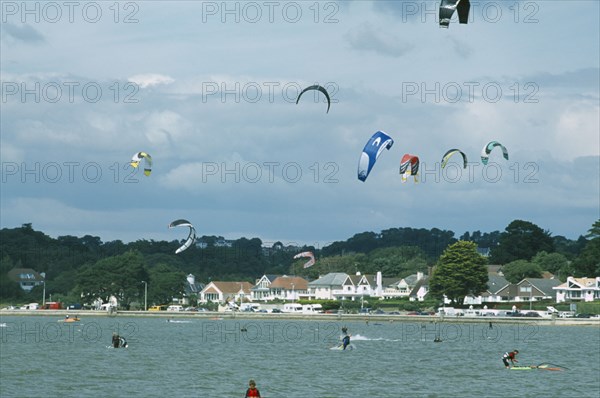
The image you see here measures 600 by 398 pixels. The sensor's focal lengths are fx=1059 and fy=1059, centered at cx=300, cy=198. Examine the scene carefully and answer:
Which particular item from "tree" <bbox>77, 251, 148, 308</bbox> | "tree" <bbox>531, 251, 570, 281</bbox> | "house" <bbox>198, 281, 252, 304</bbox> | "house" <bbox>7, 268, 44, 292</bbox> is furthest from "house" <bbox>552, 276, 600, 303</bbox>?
"house" <bbox>7, 268, 44, 292</bbox>

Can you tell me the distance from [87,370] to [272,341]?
25498mm

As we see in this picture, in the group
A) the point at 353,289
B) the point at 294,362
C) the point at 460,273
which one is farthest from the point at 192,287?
the point at 294,362

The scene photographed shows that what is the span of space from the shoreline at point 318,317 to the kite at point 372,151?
49360 mm

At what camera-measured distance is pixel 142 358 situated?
56.8 metres

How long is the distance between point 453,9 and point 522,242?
143m

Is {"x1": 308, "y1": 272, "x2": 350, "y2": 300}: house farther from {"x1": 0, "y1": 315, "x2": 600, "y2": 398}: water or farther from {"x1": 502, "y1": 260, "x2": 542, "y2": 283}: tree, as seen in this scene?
{"x1": 0, "y1": 315, "x2": 600, "y2": 398}: water

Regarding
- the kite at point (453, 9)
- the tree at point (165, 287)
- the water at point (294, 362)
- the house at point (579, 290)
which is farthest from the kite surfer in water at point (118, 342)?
the house at point (579, 290)

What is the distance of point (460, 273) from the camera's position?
357 feet

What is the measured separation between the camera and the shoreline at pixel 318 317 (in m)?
95.1

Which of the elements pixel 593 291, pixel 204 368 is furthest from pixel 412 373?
pixel 593 291

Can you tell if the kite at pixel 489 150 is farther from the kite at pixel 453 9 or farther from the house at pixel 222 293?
the house at pixel 222 293

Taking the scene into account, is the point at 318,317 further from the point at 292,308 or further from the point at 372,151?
the point at 372,151

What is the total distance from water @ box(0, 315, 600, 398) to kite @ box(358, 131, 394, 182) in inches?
354

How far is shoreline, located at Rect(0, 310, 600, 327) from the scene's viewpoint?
95.1m
